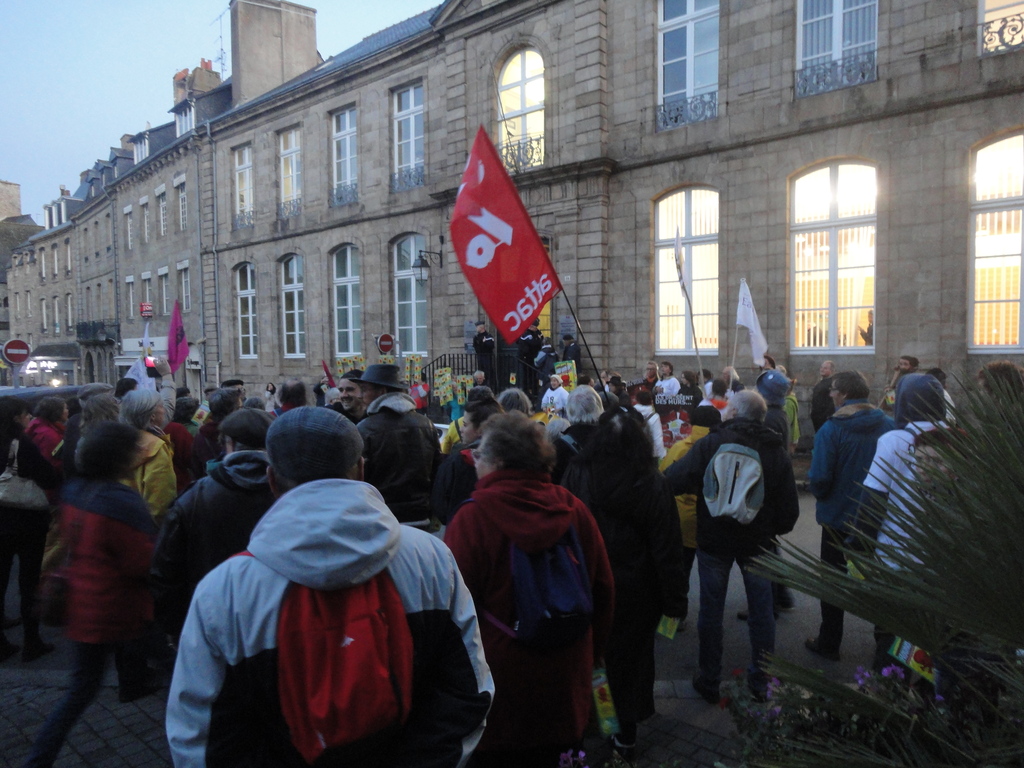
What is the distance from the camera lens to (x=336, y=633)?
1517mm

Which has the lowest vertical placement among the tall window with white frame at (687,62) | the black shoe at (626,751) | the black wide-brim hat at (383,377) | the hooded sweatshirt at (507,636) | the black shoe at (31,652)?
the black shoe at (31,652)

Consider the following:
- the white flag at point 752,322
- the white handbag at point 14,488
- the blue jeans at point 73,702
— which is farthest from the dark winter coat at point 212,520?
the white flag at point 752,322

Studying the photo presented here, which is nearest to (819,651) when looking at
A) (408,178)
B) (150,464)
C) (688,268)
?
(150,464)

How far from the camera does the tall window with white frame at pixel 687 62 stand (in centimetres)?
1294

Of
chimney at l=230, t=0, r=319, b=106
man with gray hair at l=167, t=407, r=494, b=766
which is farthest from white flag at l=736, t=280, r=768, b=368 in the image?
chimney at l=230, t=0, r=319, b=106

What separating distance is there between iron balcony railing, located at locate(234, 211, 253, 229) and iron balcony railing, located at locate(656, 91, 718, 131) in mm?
15125

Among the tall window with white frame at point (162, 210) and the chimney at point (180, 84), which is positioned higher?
the chimney at point (180, 84)

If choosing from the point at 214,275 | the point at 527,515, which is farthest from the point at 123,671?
the point at 214,275

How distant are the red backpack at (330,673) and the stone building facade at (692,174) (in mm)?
7984

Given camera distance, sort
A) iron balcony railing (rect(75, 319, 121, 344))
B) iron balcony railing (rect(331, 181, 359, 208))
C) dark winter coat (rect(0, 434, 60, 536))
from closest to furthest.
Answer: dark winter coat (rect(0, 434, 60, 536))
iron balcony railing (rect(331, 181, 359, 208))
iron balcony railing (rect(75, 319, 121, 344))

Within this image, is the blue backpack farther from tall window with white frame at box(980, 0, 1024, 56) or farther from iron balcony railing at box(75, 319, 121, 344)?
iron balcony railing at box(75, 319, 121, 344)

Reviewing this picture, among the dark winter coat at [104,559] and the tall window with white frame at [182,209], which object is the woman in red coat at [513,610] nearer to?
the dark winter coat at [104,559]

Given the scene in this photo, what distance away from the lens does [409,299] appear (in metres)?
19.1

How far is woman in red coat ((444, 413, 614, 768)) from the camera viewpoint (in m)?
2.52
